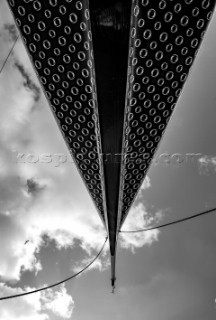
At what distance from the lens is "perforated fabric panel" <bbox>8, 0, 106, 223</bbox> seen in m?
9.71

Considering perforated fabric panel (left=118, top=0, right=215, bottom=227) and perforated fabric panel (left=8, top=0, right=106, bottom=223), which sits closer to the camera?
perforated fabric panel (left=118, top=0, right=215, bottom=227)

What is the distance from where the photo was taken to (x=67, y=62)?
10.5m

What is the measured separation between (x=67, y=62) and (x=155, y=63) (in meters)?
2.86

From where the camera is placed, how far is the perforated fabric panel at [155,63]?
961cm

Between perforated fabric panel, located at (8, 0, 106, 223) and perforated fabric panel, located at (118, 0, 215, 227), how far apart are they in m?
1.30

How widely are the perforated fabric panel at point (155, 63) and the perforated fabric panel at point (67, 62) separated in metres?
1.30

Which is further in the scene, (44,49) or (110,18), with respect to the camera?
(44,49)

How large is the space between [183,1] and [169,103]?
335cm

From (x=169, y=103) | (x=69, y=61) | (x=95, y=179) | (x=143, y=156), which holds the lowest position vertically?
(x=95, y=179)

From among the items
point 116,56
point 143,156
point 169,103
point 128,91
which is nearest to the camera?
point 116,56

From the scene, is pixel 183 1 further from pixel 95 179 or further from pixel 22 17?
pixel 95 179

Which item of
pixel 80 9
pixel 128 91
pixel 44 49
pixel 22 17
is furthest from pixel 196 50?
pixel 22 17

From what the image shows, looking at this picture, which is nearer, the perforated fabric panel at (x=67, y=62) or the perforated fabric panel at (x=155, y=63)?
the perforated fabric panel at (x=155, y=63)

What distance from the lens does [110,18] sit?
30.9ft
